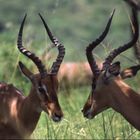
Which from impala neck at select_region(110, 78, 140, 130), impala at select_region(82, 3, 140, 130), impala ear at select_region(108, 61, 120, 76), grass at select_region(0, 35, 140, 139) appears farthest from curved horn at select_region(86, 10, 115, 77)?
grass at select_region(0, 35, 140, 139)

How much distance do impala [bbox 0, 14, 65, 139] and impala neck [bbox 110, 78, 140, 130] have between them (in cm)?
66

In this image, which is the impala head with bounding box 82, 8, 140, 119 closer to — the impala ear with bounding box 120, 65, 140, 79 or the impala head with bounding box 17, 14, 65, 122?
the impala ear with bounding box 120, 65, 140, 79

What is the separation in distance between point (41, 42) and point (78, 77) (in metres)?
3.07

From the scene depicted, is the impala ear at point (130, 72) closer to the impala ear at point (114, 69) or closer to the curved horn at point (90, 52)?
the impala ear at point (114, 69)

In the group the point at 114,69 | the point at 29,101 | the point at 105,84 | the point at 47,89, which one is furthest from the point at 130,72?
the point at 29,101

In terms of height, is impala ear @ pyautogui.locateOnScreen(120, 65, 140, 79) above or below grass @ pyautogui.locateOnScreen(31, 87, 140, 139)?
above

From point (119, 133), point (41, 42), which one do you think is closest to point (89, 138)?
point (119, 133)

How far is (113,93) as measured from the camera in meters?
8.62

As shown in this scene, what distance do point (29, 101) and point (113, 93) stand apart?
1101 mm

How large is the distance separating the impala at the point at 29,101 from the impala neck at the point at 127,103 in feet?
2.15

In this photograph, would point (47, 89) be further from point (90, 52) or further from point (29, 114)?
point (90, 52)

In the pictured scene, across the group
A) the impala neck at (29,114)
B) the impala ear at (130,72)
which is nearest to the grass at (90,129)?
the impala neck at (29,114)

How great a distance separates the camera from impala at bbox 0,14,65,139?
8.80 metres

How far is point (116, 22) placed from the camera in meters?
49.3
